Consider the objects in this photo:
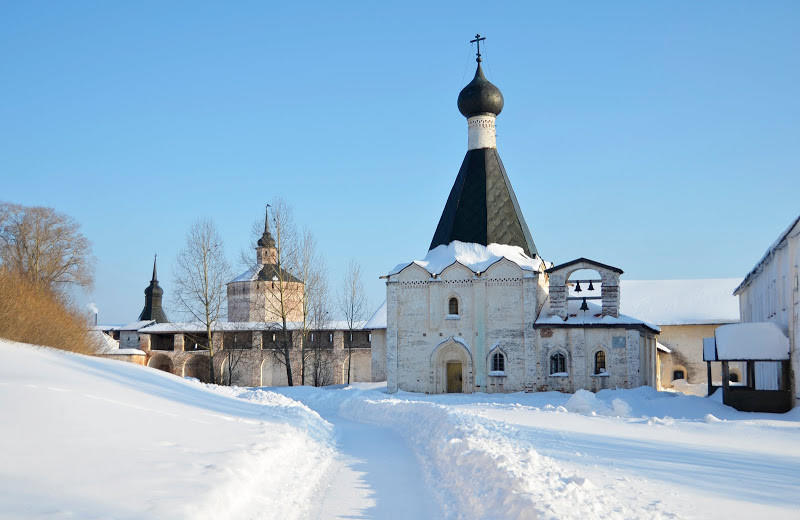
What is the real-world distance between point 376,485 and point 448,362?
19.2 metres

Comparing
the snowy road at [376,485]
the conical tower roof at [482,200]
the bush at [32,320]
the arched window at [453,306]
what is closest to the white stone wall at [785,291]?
the conical tower roof at [482,200]

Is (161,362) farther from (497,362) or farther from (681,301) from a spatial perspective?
(681,301)

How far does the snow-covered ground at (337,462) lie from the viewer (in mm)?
5613

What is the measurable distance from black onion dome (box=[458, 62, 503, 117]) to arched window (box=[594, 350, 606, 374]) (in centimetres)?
1068

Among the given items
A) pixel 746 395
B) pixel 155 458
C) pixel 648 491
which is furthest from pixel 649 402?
pixel 155 458

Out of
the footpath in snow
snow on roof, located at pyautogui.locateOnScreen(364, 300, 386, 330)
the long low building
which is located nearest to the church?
snow on roof, located at pyautogui.locateOnScreen(364, 300, 386, 330)

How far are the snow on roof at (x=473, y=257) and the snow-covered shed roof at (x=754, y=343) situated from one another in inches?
332

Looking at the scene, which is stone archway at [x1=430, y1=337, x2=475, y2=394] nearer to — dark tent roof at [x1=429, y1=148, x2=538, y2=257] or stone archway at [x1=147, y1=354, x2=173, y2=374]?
dark tent roof at [x1=429, y1=148, x2=538, y2=257]

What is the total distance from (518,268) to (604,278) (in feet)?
9.97

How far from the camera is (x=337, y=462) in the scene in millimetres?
9516

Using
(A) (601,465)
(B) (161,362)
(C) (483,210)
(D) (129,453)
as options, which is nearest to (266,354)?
(B) (161,362)

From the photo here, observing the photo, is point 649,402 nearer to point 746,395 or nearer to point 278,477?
point 746,395

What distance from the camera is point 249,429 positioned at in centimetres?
1089

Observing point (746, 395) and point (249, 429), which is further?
point (746, 395)
